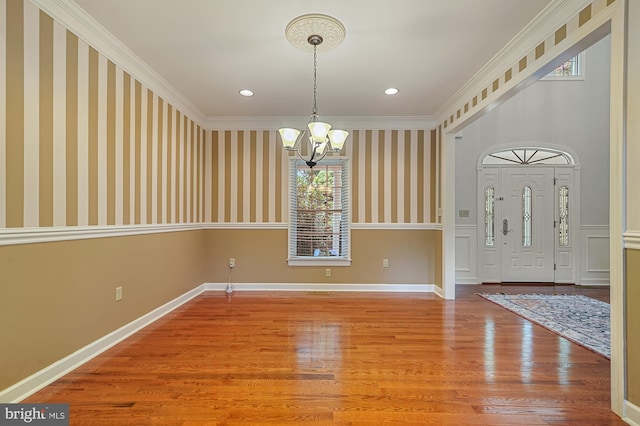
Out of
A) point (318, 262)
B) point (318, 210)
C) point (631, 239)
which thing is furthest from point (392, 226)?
point (631, 239)

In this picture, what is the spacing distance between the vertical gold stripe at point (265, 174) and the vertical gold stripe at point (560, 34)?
362 centimetres

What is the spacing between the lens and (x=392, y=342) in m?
2.76

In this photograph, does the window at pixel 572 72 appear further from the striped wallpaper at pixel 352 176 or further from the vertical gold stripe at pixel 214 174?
the vertical gold stripe at pixel 214 174

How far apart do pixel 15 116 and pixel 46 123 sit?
196mm

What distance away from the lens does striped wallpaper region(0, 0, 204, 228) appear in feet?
5.96

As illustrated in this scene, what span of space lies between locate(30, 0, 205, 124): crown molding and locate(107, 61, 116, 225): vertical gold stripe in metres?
0.13

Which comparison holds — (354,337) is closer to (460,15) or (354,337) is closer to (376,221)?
(376,221)

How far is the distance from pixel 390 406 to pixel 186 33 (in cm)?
316

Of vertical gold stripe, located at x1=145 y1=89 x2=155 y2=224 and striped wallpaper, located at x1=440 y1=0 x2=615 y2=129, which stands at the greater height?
striped wallpaper, located at x1=440 y1=0 x2=615 y2=129

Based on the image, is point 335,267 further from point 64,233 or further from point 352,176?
point 64,233

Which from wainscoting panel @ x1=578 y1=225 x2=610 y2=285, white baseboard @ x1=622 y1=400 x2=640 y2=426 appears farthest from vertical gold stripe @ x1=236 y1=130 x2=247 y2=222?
wainscoting panel @ x1=578 y1=225 x2=610 y2=285

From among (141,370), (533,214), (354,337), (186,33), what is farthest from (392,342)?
(533,214)

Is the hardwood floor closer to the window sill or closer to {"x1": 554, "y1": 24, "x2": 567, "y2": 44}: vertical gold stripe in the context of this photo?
the window sill

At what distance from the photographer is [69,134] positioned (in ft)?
7.22
